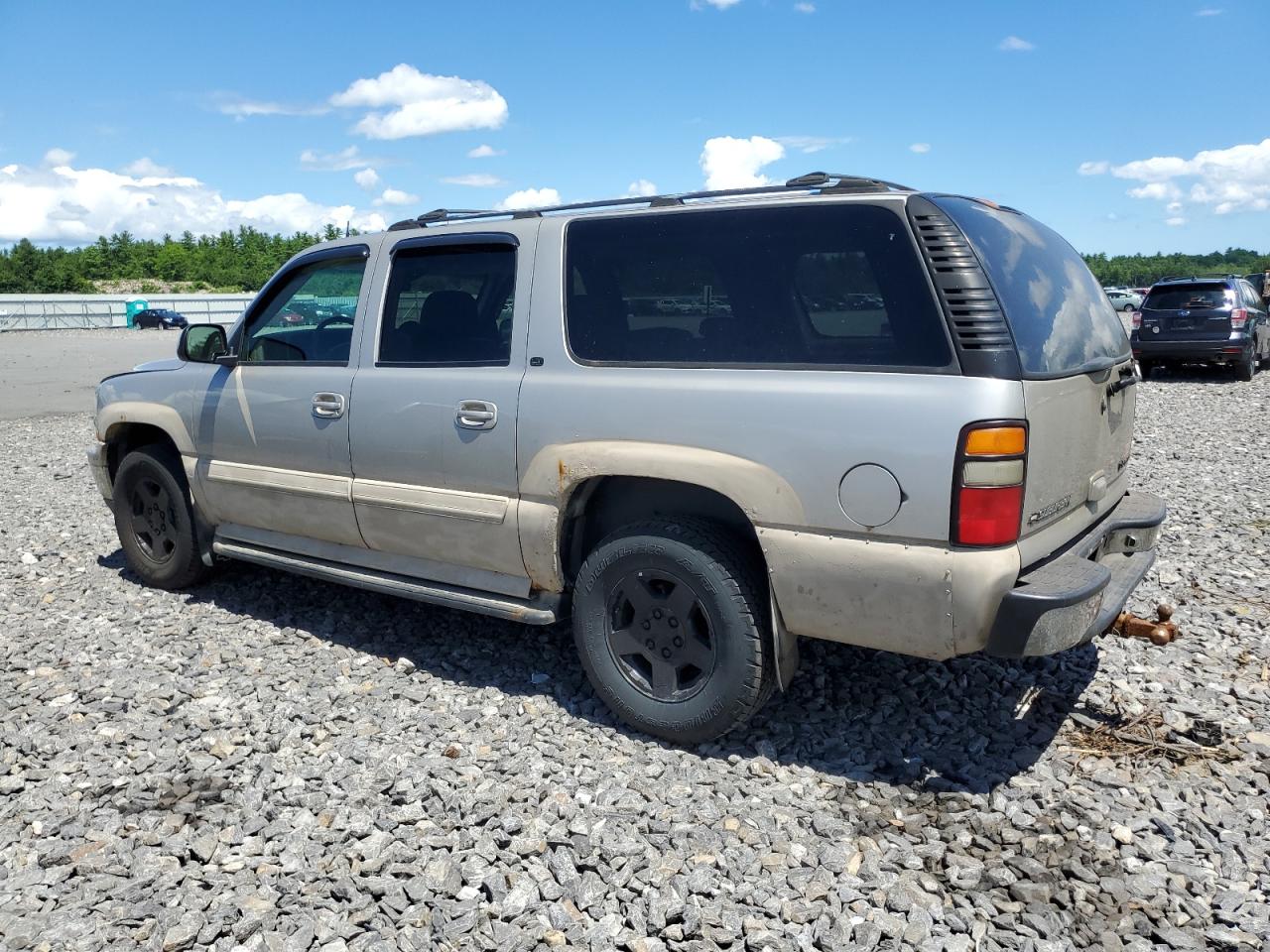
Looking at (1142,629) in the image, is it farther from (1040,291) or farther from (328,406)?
(328,406)

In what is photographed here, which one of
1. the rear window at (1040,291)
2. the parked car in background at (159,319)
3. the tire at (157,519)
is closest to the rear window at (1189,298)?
the rear window at (1040,291)

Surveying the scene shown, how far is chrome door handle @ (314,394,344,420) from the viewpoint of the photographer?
14.8ft

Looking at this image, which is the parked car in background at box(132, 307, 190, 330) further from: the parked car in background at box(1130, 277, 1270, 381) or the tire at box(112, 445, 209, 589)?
the tire at box(112, 445, 209, 589)

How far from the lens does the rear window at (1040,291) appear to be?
3195mm

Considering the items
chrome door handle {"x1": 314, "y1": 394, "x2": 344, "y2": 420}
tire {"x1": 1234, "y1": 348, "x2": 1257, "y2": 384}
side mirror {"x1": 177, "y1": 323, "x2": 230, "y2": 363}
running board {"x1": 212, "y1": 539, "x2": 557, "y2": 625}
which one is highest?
side mirror {"x1": 177, "y1": 323, "x2": 230, "y2": 363}

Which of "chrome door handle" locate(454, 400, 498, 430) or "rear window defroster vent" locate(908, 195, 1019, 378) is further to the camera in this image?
"chrome door handle" locate(454, 400, 498, 430)

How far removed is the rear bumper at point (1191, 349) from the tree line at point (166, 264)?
60.6 meters

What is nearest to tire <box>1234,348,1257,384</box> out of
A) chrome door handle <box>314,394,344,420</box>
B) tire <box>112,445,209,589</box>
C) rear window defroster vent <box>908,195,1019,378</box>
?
rear window defroster vent <box>908,195,1019,378</box>

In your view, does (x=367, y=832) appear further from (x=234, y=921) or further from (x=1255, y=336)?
(x=1255, y=336)

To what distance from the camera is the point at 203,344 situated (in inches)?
204

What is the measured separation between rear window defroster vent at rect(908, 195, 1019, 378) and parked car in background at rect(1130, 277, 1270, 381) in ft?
48.7

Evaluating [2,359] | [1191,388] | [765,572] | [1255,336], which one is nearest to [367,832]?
[765,572]

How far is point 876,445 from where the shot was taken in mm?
3117

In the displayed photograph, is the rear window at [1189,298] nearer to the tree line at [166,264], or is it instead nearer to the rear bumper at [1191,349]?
the rear bumper at [1191,349]
